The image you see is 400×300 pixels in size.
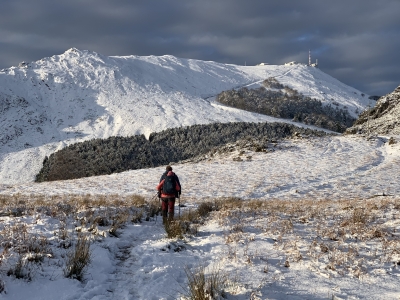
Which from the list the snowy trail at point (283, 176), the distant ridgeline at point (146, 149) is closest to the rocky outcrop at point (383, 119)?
the distant ridgeline at point (146, 149)

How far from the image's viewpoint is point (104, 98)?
71.4 metres

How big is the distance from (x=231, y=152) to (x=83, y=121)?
1547 inches

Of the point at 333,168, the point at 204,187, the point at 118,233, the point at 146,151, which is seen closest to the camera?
the point at 118,233

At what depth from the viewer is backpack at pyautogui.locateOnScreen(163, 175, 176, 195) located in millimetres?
11164

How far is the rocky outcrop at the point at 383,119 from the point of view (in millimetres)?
39312

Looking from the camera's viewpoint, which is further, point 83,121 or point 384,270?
point 83,121

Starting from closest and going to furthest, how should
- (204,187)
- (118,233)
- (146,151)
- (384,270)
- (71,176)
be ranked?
(384,270) < (118,233) < (204,187) < (71,176) < (146,151)

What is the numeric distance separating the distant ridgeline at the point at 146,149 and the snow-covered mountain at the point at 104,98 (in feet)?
18.4

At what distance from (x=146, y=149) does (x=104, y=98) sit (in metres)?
31.4

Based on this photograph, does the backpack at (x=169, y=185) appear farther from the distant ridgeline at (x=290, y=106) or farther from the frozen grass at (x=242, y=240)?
the distant ridgeline at (x=290, y=106)

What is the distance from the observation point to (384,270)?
217 inches

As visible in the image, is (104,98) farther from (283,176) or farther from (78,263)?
(78,263)

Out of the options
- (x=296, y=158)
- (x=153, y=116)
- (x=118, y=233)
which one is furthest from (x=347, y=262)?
(x=153, y=116)

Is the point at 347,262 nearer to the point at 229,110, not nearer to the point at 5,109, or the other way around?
the point at 229,110
